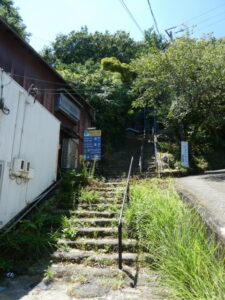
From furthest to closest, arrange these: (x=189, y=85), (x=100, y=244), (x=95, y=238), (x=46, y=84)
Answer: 1. (x=189, y=85)
2. (x=46, y=84)
3. (x=95, y=238)
4. (x=100, y=244)

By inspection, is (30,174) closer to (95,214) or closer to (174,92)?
(95,214)

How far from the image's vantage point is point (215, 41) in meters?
13.7

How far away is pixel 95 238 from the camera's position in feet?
17.7

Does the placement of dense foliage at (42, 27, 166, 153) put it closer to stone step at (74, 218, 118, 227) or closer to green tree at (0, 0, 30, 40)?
green tree at (0, 0, 30, 40)

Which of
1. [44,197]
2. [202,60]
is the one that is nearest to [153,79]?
[202,60]

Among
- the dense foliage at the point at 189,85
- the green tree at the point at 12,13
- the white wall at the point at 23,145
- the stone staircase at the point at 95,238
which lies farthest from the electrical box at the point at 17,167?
the green tree at the point at 12,13

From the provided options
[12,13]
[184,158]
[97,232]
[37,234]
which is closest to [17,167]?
[37,234]

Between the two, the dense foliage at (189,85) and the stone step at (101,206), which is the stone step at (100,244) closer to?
the stone step at (101,206)

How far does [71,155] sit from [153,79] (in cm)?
557

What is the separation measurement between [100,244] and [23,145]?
2943mm

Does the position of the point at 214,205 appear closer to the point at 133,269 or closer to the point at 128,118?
the point at 133,269

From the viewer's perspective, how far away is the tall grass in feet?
10.1

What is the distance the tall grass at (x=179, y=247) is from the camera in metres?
3.07

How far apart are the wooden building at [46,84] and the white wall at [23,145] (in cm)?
68
